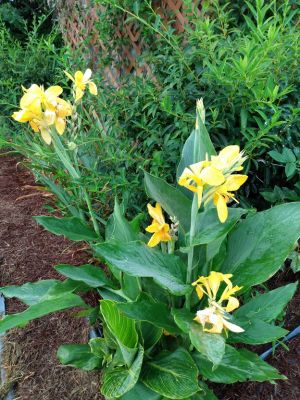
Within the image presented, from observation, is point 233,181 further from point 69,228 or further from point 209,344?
point 69,228

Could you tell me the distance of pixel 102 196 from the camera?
2160 mm

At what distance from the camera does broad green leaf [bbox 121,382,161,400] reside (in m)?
1.46

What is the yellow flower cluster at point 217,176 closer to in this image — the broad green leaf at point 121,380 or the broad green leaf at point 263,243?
the broad green leaf at point 263,243

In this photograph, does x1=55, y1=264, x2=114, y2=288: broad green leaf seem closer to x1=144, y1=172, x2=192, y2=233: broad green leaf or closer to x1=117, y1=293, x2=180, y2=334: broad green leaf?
x1=117, y1=293, x2=180, y2=334: broad green leaf

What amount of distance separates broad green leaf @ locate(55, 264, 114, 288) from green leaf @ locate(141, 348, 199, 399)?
1.22 ft

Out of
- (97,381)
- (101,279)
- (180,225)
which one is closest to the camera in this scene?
(180,225)

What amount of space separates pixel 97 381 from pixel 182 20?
6.83ft

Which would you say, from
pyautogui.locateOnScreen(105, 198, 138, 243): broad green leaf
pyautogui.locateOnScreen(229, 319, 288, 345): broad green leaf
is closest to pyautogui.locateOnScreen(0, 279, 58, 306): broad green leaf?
pyautogui.locateOnScreen(105, 198, 138, 243): broad green leaf

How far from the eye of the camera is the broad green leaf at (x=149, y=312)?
134 cm

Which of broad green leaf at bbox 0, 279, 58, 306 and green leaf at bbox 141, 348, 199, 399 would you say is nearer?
green leaf at bbox 141, 348, 199, 399

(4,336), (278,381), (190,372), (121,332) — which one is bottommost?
(4,336)

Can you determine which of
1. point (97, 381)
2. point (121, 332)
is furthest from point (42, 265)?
point (121, 332)

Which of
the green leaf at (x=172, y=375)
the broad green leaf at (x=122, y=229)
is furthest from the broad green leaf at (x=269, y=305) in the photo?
the broad green leaf at (x=122, y=229)

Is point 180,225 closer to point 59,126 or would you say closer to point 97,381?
point 59,126
